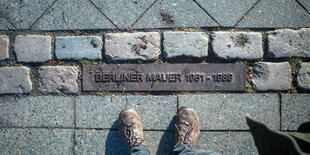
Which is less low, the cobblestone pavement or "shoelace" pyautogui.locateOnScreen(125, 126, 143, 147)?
the cobblestone pavement

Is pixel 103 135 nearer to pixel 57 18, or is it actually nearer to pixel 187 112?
pixel 187 112

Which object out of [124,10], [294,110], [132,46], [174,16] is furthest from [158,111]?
[294,110]

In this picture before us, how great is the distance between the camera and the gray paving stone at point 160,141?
238 centimetres

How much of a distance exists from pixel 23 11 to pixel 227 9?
2725 mm

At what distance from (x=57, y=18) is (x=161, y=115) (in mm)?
1883

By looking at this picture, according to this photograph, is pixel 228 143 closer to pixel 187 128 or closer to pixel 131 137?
pixel 187 128

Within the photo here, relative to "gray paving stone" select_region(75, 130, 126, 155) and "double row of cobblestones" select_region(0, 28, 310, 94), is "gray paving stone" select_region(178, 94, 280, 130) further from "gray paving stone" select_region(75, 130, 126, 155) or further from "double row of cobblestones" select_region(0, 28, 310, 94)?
"gray paving stone" select_region(75, 130, 126, 155)

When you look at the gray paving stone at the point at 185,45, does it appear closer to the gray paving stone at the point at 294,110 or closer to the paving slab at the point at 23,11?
the gray paving stone at the point at 294,110

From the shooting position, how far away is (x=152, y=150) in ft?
7.80

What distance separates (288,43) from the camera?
95.8 inches

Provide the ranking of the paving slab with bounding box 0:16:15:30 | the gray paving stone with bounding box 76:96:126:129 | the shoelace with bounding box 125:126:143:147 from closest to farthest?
the shoelace with bounding box 125:126:143:147 < the gray paving stone with bounding box 76:96:126:129 < the paving slab with bounding box 0:16:15:30

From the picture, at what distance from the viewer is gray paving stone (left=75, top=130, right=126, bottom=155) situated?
7.81 feet

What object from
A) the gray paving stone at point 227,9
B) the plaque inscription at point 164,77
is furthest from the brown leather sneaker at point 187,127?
the gray paving stone at point 227,9

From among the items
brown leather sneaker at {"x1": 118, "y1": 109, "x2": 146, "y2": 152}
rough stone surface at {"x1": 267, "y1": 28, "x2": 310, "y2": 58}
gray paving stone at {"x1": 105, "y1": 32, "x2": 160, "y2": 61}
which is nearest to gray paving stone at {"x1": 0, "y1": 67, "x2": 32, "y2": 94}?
gray paving stone at {"x1": 105, "y1": 32, "x2": 160, "y2": 61}
